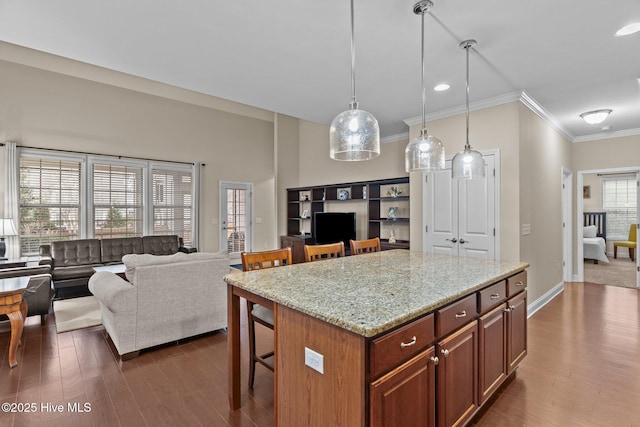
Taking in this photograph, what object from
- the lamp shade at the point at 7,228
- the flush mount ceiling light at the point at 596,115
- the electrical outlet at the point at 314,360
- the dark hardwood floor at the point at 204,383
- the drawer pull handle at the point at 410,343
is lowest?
the dark hardwood floor at the point at 204,383

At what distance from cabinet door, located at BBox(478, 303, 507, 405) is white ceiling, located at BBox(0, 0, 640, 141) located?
81.7 inches

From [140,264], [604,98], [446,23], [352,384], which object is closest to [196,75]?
[140,264]

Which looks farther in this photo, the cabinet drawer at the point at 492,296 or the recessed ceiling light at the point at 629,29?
the recessed ceiling light at the point at 629,29

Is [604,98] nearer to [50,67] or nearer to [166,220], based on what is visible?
A: [166,220]

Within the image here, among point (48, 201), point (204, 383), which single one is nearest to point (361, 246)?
point (204, 383)

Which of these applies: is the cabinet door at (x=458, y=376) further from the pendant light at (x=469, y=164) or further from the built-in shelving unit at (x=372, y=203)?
the built-in shelving unit at (x=372, y=203)

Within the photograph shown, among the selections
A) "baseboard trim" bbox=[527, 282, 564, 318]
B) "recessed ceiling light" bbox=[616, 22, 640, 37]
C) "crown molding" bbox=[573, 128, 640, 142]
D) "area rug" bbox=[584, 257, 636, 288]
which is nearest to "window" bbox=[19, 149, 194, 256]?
"baseboard trim" bbox=[527, 282, 564, 318]

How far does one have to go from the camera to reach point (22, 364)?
263cm

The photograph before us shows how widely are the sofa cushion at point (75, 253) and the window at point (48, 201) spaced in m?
0.69

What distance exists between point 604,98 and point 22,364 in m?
6.63

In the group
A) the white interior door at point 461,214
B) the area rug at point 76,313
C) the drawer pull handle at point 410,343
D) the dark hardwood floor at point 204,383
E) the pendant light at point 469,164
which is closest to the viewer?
the drawer pull handle at point 410,343

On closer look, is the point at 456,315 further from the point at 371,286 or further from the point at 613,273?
the point at 613,273

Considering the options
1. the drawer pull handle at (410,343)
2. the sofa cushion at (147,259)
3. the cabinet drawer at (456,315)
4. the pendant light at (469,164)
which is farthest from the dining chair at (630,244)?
the sofa cushion at (147,259)

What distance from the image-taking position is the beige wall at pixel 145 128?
5.27 meters
